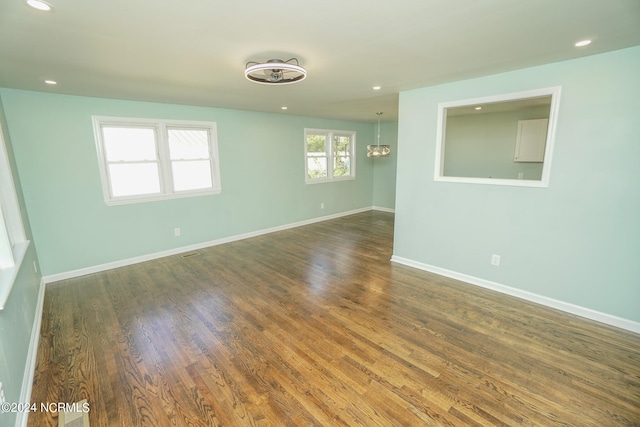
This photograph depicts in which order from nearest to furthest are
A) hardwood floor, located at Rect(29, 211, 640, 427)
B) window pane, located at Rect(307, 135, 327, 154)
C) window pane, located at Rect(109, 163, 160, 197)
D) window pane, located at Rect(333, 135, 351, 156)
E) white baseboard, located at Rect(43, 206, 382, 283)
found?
hardwood floor, located at Rect(29, 211, 640, 427) → white baseboard, located at Rect(43, 206, 382, 283) → window pane, located at Rect(109, 163, 160, 197) → window pane, located at Rect(307, 135, 327, 154) → window pane, located at Rect(333, 135, 351, 156)

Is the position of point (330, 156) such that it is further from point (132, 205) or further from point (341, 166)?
point (132, 205)

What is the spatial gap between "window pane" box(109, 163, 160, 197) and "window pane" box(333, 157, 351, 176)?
163 inches

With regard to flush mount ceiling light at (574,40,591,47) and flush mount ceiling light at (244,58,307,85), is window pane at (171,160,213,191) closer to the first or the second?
flush mount ceiling light at (244,58,307,85)

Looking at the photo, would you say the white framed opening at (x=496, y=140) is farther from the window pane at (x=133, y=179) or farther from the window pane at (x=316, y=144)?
the window pane at (x=133, y=179)

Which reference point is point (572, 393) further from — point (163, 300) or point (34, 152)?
point (34, 152)

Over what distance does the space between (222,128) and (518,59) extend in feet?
14.3

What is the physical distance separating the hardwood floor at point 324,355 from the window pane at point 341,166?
403 cm

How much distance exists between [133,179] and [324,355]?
3893 millimetres

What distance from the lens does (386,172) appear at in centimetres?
785

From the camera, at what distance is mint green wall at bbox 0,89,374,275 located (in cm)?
345

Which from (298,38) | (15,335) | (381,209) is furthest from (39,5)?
(381,209)

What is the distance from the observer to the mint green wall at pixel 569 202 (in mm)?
2422

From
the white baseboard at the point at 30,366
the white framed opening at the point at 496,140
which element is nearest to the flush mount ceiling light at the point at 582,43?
the white framed opening at the point at 496,140

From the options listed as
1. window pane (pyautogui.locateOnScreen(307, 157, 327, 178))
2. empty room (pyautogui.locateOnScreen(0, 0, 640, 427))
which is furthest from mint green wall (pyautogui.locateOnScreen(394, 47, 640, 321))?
window pane (pyautogui.locateOnScreen(307, 157, 327, 178))
